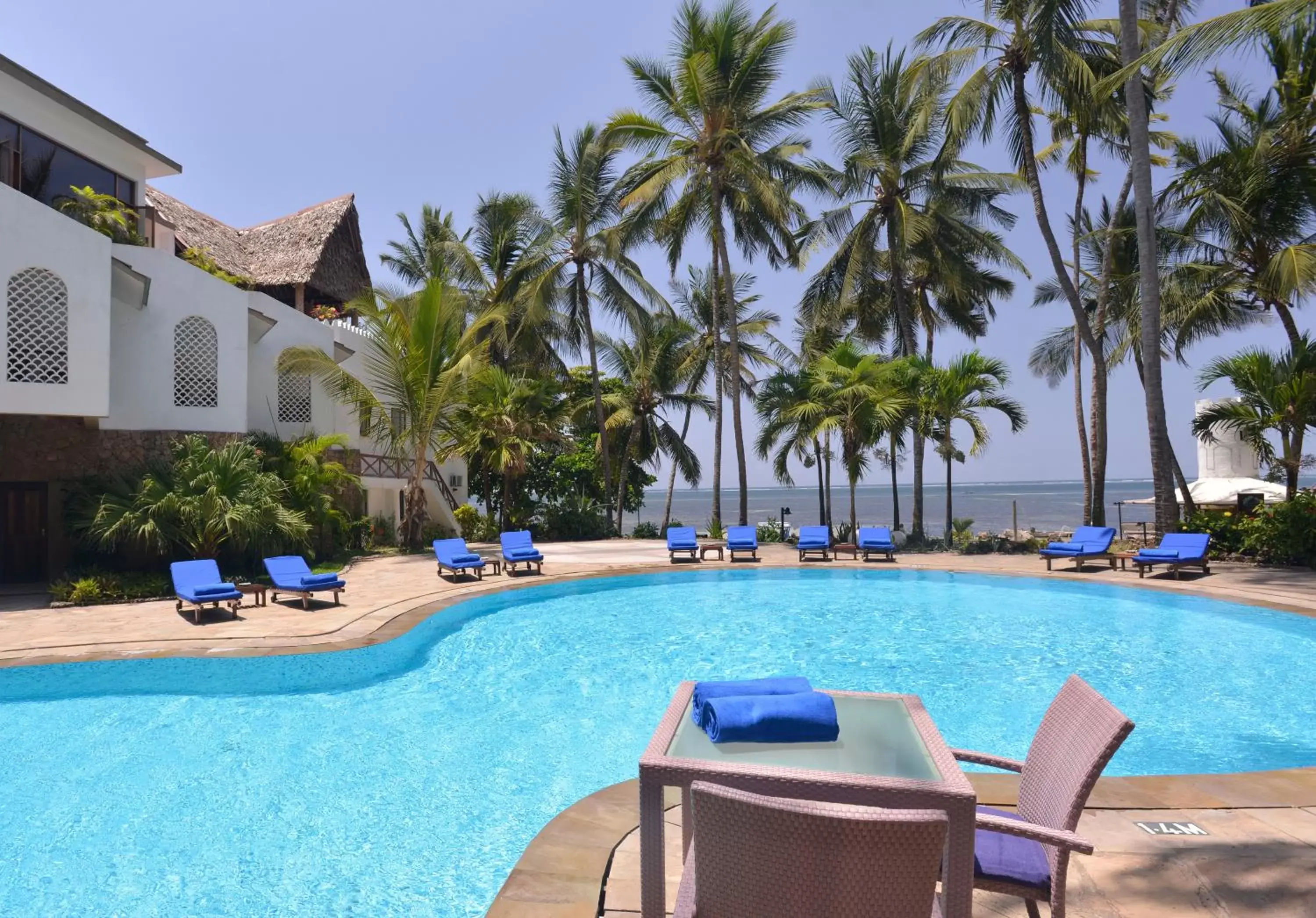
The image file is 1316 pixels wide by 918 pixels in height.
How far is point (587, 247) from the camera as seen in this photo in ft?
72.0

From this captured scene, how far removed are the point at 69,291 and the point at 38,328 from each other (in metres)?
0.69

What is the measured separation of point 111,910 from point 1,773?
257 cm

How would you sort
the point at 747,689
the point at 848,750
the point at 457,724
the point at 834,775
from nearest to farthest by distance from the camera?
the point at 834,775
the point at 848,750
the point at 747,689
the point at 457,724

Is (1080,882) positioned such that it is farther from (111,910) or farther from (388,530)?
(388,530)

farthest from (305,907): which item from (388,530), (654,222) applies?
(654,222)

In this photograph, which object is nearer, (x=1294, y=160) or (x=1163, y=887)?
(x=1163, y=887)

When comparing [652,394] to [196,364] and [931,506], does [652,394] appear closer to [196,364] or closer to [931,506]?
[196,364]

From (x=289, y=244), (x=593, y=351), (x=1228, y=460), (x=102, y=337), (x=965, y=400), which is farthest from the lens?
(x=1228, y=460)

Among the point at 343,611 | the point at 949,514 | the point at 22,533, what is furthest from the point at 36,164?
the point at 949,514

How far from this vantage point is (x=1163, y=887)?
2789mm

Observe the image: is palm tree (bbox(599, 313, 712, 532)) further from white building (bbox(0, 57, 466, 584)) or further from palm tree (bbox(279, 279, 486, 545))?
white building (bbox(0, 57, 466, 584))

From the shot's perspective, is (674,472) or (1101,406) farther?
(674,472)

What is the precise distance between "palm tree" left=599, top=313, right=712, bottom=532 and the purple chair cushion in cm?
2114

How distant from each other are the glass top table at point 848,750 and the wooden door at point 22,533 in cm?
1486
